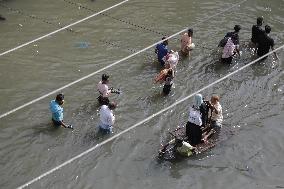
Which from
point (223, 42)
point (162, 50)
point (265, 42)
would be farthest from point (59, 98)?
point (265, 42)

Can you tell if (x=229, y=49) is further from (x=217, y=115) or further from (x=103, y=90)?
(x=103, y=90)

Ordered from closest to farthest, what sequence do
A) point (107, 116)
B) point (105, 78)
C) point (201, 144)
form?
point (201, 144), point (107, 116), point (105, 78)

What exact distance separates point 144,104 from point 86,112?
200 centimetres

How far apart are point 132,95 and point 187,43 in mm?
3395

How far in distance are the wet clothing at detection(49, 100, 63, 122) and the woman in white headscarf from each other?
13.2 feet

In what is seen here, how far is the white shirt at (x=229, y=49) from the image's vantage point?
62.7 ft

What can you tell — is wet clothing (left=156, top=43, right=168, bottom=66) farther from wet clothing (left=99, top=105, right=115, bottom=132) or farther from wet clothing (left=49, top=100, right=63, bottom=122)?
wet clothing (left=49, top=100, right=63, bottom=122)

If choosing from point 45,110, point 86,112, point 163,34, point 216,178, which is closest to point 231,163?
point 216,178

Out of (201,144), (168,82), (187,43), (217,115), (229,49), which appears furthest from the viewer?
(187,43)

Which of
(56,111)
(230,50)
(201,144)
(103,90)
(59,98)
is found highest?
(230,50)

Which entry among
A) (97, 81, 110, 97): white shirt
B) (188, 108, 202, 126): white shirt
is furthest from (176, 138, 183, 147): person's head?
(97, 81, 110, 97): white shirt

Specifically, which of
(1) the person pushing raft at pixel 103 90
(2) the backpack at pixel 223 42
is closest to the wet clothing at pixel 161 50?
(2) the backpack at pixel 223 42

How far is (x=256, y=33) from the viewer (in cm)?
2000

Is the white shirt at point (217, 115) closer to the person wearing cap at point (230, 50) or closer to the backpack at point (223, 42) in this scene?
the person wearing cap at point (230, 50)
